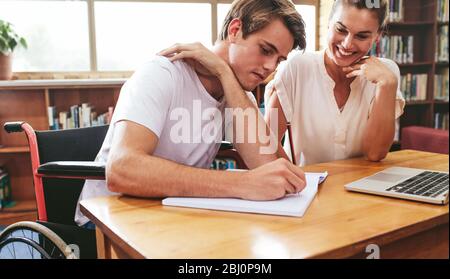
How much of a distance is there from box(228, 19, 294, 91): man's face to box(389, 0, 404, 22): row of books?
25 centimetres

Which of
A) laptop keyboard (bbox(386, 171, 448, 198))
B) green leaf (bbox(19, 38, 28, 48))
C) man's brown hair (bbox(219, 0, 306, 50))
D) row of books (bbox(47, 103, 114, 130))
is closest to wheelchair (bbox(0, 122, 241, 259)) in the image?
man's brown hair (bbox(219, 0, 306, 50))

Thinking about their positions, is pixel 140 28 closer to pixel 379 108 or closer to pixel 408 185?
pixel 379 108

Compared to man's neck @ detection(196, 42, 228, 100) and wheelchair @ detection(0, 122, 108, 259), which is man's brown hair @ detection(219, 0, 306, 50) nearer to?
man's neck @ detection(196, 42, 228, 100)

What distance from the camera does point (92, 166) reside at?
898 millimetres

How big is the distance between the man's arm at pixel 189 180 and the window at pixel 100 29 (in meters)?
2.34

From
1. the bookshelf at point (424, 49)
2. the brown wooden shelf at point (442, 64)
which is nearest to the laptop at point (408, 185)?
the bookshelf at point (424, 49)

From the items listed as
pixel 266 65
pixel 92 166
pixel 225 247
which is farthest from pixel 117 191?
pixel 266 65

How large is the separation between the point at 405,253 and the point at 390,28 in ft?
2.21

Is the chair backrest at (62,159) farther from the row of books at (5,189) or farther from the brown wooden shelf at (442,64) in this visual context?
the row of books at (5,189)

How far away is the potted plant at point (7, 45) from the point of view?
8.68ft

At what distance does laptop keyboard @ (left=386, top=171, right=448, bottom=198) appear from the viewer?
0.74 meters

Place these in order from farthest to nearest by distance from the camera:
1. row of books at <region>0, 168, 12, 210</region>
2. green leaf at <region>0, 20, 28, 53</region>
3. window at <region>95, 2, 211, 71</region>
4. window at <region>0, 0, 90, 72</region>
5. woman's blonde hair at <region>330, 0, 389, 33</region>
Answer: window at <region>95, 2, 211, 71</region> → window at <region>0, 0, 90, 72</region> → row of books at <region>0, 168, 12, 210</region> → green leaf at <region>0, 20, 28, 53</region> → woman's blonde hair at <region>330, 0, 389, 33</region>

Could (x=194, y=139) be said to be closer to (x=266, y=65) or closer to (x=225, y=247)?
(x=266, y=65)

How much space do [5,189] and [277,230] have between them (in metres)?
2.68
